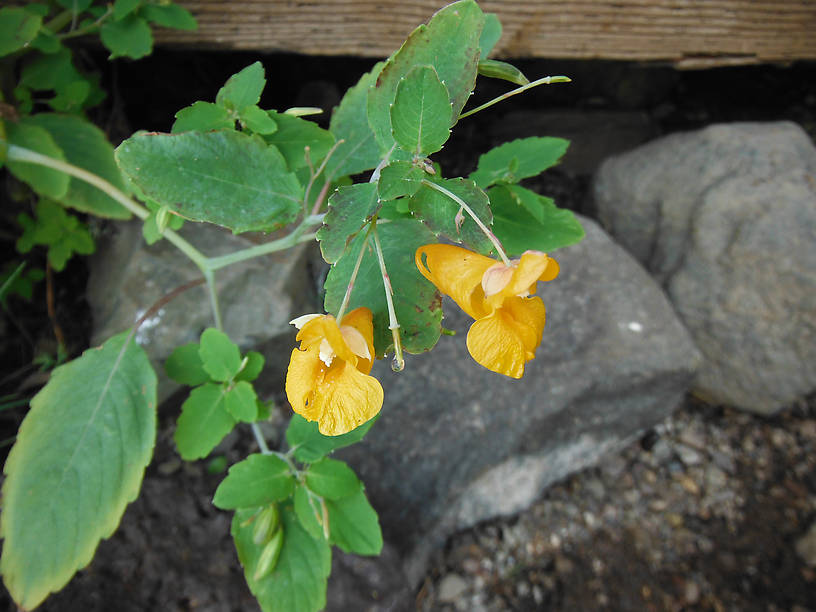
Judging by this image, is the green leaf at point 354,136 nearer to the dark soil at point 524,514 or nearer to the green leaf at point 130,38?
the green leaf at point 130,38

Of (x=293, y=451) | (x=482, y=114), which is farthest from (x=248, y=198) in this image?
(x=482, y=114)

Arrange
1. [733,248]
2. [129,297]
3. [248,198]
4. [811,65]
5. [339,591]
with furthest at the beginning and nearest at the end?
1. [811,65]
2. [733,248]
3. [129,297]
4. [339,591]
5. [248,198]

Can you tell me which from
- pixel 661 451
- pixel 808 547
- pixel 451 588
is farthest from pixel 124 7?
pixel 808 547

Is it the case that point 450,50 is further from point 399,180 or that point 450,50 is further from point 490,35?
point 490,35

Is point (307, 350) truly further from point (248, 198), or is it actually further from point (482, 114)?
point (482, 114)

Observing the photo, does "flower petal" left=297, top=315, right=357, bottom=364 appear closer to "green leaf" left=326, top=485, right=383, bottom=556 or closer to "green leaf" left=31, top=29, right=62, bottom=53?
"green leaf" left=326, top=485, right=383, bottom=556

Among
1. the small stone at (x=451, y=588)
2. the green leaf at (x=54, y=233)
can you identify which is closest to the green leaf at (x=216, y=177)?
the green leaf at (x=54, y=233)

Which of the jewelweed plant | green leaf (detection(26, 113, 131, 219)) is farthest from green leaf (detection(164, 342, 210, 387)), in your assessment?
green leaf (detection(26, 113, 131, 219))
